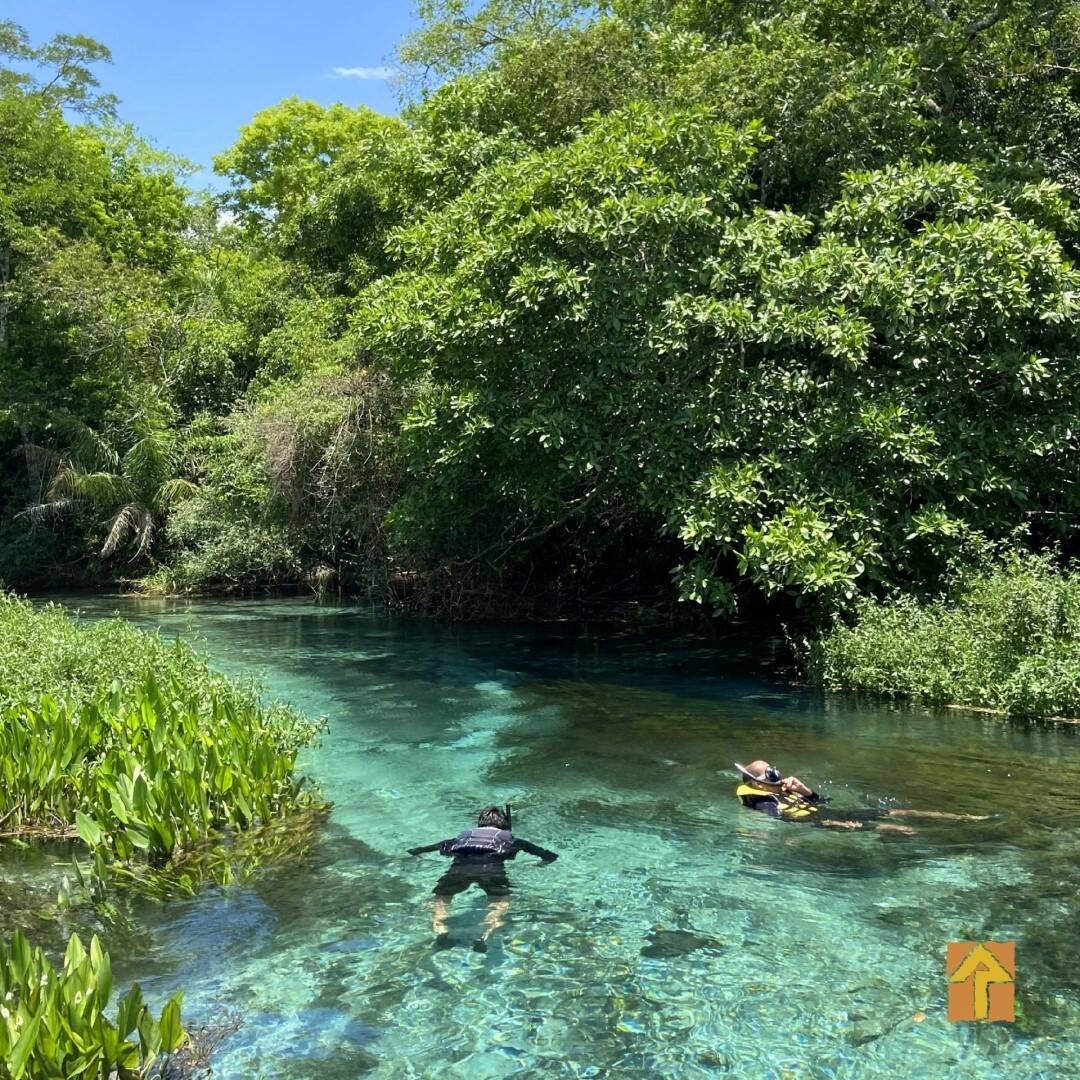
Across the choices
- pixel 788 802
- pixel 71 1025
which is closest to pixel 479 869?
pixel 788 802

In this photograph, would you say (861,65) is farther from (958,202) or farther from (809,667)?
(809,667)

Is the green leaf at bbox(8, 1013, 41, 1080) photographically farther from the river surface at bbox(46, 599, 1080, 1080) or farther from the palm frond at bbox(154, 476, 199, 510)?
the palm frond at bbox(154, 476, 199, 510)

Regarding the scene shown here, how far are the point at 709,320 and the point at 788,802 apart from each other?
7.01 meters

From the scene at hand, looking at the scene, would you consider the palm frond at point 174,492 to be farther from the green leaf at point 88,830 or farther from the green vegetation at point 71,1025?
the green vegetation at point 71,1025

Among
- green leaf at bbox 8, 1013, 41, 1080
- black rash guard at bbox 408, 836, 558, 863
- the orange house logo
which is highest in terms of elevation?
green leaf at bbox 8, 1013, 41, 1080

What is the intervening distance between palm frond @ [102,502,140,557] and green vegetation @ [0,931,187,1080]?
2445 centimetres

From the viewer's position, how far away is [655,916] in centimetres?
657

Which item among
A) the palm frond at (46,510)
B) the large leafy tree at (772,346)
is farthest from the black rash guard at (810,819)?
the palm frond at (46,510)

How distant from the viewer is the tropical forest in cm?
566

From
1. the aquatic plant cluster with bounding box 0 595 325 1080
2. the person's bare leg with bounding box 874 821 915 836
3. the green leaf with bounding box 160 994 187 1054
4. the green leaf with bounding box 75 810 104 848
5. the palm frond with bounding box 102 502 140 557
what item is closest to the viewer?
the green leaf with bounding box 160 994 187 1054

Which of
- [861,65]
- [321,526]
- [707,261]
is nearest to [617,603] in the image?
[321,526]

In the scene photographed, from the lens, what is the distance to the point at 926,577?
47.3ft

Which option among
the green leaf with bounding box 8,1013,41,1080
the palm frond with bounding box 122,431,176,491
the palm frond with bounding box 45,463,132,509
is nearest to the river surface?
the green leaf with bounding box 8,1013,41,1080

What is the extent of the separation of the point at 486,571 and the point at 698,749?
11648 mm
